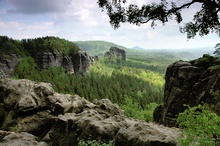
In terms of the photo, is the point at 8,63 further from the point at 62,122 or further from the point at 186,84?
the point at 62,122

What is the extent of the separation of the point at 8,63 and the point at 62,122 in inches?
5814

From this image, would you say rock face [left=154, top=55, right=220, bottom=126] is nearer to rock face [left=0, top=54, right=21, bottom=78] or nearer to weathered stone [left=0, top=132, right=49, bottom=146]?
weathered stone [left=0, top=132, right=49, bottom=146]

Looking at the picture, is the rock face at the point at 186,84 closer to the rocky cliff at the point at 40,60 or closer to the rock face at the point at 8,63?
the rocky cliff at the point at 40,60

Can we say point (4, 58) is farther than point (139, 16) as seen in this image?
Yes

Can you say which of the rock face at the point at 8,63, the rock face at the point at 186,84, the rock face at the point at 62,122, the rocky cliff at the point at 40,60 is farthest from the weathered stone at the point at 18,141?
the rock face at the point at 8,63

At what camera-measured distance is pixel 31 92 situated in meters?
34.4

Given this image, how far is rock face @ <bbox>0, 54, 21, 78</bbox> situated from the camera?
5984 inches

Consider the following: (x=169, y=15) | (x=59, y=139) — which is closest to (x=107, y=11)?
(x=169, y=15)

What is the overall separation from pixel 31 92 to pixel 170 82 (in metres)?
25.3

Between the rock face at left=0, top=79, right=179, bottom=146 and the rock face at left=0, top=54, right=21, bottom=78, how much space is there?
121599 mm

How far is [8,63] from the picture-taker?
15662 cm

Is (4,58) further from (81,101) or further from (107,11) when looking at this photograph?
(107,11)

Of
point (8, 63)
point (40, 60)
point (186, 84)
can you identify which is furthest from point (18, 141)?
point (40, 60)

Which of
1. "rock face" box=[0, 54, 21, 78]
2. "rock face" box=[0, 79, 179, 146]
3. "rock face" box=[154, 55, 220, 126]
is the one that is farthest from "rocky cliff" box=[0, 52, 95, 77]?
"rock face" box=[154, 55, 220, 126]
